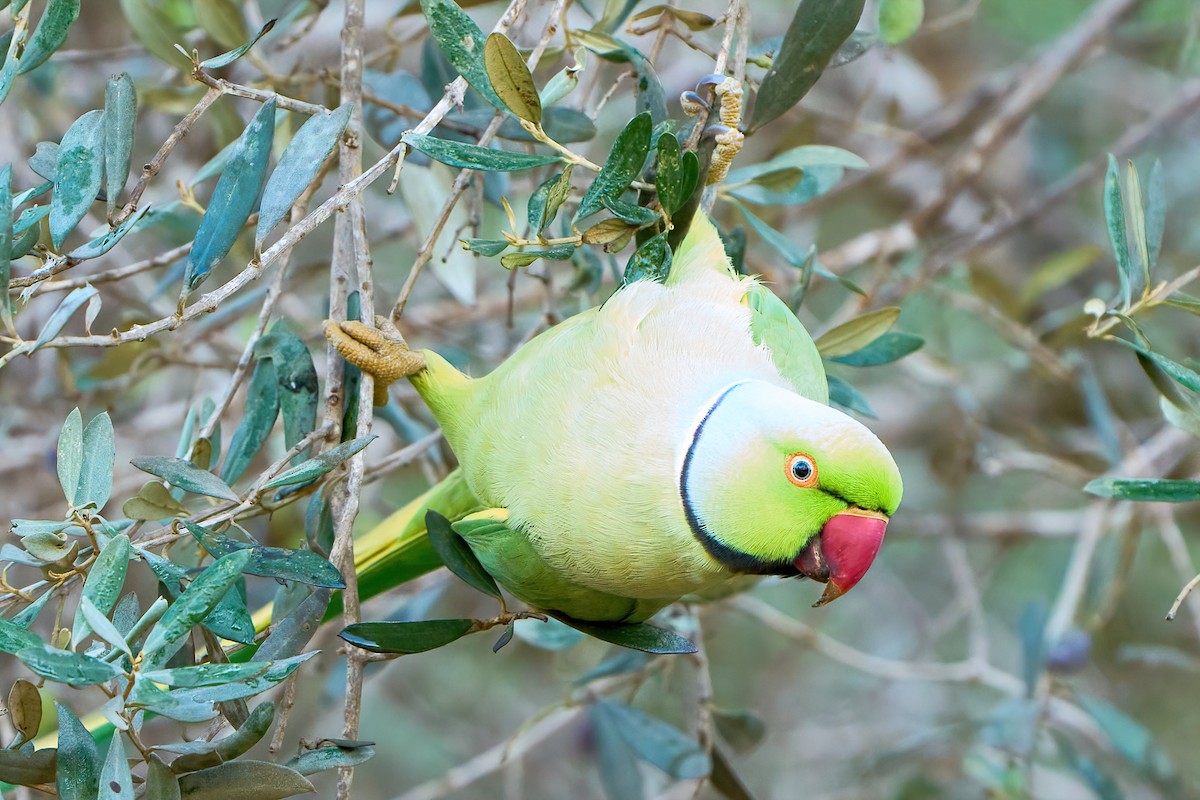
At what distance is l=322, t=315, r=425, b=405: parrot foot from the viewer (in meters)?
1.55

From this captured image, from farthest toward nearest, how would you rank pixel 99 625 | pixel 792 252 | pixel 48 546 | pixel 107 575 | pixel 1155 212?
pixel 792 252 → pixel 1155 212 → pixel 48 546 → pixel 107 575 → pixel 99 625

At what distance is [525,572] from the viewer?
Answer: 1.49 m

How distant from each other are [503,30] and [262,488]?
686 millimetres

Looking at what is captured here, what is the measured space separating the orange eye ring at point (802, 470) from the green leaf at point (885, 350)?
0.46 metres

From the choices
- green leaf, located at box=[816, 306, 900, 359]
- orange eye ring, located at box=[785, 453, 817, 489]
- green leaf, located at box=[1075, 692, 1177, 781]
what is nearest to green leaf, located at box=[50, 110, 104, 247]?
orange eye ring, located at box=[785, 453, 817, 489]

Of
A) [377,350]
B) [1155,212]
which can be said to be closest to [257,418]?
[377,350]

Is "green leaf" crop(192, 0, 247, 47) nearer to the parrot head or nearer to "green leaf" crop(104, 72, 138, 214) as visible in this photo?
"green leaf" crop(104, 72, 138, 214)

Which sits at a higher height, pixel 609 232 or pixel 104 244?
pixel 104 244

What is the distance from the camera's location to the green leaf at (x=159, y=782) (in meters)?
1.11

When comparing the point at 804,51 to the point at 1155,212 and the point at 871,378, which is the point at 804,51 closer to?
the point at 1155,212

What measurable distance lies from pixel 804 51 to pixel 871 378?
265 centimetres

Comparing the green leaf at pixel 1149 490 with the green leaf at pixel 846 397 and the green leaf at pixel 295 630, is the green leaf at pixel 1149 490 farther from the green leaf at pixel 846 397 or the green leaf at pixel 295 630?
the green leaf at pixel 295 630

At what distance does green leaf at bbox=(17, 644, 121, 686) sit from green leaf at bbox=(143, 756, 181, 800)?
6.6 inches

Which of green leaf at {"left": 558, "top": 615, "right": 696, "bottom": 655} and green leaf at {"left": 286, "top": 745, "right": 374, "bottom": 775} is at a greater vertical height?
green leaf at {"left": 286, "top": 745, "right": 374, "bottom": 775}
